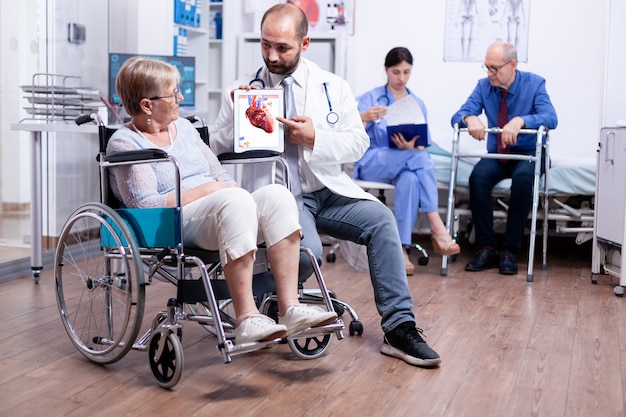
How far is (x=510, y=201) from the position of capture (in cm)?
447

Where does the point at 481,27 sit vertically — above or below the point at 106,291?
above

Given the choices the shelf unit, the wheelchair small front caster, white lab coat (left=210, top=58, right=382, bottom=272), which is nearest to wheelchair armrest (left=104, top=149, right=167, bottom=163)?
white lab coat (left=210, top=58, right=382, bottom=272)

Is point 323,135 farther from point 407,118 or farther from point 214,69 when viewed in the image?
point 214,69

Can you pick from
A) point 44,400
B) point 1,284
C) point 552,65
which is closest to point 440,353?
point 44,400

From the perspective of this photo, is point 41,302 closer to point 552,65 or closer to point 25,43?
point 25,43

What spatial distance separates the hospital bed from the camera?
4.51m

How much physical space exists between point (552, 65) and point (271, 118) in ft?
10.3

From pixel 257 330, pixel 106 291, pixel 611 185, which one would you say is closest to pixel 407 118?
pixel 611 185

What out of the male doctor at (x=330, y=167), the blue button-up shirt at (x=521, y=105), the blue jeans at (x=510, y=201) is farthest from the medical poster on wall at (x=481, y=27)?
the male doctor at (x=330, y=167)

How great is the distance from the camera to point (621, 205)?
3852 millimetres

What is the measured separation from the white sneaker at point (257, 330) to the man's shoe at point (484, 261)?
7.71 ft

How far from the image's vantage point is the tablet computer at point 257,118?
2.65 m

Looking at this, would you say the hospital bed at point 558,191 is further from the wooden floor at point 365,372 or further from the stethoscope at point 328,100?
the stethoscope at point 328,100

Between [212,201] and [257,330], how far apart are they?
372mm
